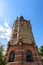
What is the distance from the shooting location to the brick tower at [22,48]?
2531cm

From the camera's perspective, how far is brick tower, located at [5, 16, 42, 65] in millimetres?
25312

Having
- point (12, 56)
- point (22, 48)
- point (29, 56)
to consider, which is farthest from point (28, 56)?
point (12, 56)

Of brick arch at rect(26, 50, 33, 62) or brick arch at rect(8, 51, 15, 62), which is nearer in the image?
brick arch at rect(26, 50, 33, 62)

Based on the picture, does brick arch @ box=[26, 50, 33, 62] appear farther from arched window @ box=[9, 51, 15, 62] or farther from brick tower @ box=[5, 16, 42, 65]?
arched window @ box=[9, 51, 15, 62]

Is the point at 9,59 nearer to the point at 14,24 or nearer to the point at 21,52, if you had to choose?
the point at 21,52

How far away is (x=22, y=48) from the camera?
26.6 metres

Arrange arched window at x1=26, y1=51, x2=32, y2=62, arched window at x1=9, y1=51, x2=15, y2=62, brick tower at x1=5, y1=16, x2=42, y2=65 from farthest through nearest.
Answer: arched window at x1=9, y1=51, x2=15, y2=62 < arched window at x1=26, y1=51, x2=32, y2=62 < brick tower at x1=5, y1=16, x2=42, y2=65

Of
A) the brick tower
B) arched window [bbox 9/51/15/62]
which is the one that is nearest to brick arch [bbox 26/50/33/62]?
the brick tower

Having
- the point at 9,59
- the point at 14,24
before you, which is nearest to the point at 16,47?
the point at 9,59

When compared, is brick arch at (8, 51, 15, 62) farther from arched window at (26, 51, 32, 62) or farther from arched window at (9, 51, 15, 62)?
arched window at (26, 51, 32, 62)

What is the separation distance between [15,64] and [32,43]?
7128 mm

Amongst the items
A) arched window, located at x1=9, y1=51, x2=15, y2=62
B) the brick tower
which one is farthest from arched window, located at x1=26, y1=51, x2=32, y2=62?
arched window, located at x1=9, y1=51, x2=15, y2=62

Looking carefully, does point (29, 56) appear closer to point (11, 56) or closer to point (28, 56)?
point (28, 56)

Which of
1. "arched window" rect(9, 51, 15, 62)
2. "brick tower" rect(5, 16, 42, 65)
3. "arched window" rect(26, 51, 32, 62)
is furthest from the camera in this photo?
"arched window" rect(9, 51, 15, 62)
